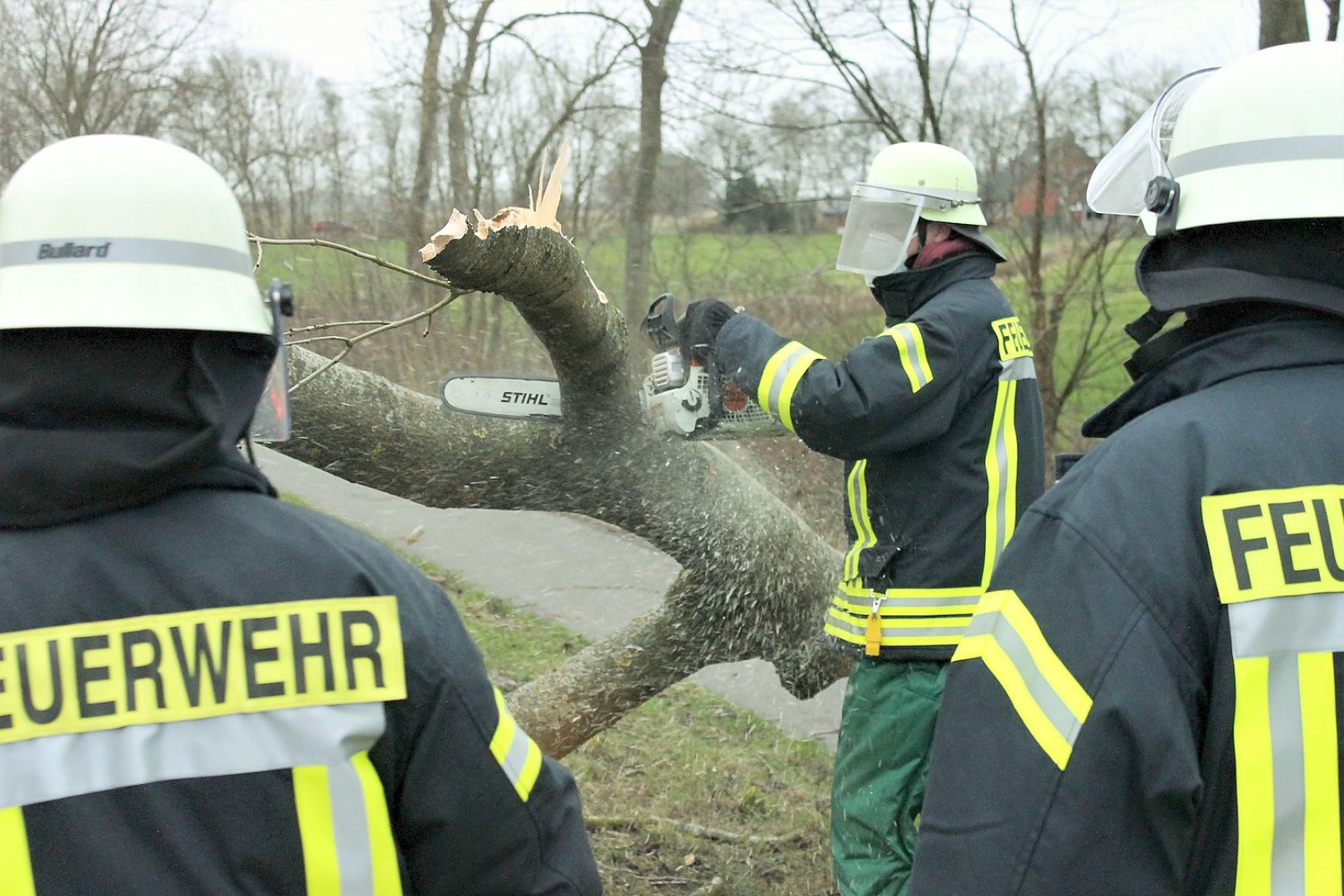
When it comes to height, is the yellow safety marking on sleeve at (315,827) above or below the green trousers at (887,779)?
above

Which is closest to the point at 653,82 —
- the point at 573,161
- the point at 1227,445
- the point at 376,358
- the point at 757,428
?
the point at 573,161

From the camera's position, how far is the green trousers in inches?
112

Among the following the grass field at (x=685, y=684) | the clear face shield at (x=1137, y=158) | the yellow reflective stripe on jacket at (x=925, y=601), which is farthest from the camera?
the grass field at (x=685, y=684)

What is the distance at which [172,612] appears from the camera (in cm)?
117

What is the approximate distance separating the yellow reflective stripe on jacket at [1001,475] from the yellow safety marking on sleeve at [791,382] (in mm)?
502

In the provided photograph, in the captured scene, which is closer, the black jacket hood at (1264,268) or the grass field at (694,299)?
the black jacket hood at (1264,268)

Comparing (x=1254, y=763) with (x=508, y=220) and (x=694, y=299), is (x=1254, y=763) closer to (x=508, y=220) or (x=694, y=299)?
(x=508, y=220)

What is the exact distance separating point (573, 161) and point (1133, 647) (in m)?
9.65

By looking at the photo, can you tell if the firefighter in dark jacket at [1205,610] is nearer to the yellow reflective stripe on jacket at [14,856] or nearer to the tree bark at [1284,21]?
the yellow reflective stripe on jacket at [14,856]

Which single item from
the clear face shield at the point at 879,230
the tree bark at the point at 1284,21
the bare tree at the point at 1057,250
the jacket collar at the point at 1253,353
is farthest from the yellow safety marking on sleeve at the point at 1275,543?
the bare tree at the point at 1057,250

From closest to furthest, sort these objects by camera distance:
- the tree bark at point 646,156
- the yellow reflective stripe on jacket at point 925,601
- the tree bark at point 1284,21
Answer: the yellow reflective stripe on jacket at point 925,601, the tree bark at point 1284,21, the tree bark at point 646,156

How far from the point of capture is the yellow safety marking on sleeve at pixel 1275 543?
46.3 inches

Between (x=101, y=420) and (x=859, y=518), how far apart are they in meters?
2.20

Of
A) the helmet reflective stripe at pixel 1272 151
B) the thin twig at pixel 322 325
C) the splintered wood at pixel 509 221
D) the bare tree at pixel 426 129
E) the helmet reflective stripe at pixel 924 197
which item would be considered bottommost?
the thin twig at pixel 322 325
